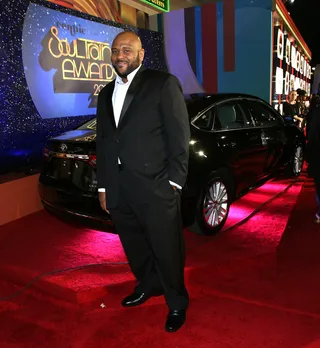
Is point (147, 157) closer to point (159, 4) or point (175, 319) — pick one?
point (175, 319)

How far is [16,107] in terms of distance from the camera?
529 centimetres

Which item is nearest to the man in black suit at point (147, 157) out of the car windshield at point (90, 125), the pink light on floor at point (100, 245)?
the pink light on floor at point (100, 245)

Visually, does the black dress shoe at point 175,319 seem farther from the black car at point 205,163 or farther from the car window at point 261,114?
the car window at point 261,114

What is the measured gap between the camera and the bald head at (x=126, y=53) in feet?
7.15

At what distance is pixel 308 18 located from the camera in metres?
25.4

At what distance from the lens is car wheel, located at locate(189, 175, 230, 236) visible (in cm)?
368

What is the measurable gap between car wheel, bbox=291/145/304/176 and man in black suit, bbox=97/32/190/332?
4.33m

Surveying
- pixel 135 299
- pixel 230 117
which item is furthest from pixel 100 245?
pixel 230 117

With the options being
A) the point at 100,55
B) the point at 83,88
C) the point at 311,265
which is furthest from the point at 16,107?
the point at 311,265

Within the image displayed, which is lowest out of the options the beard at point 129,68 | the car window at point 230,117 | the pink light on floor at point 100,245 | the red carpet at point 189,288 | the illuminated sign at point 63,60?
the red carpet at point 189,288

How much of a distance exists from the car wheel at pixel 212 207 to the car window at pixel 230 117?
643 millimetres

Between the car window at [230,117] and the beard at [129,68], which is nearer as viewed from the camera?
the beard at [129,68]

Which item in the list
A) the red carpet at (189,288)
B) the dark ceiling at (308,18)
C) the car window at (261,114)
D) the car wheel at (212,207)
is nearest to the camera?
the red carpet at (189,288)

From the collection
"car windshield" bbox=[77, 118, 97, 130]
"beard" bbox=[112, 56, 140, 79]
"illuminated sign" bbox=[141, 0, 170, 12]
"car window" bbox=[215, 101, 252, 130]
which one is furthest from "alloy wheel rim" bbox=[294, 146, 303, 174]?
"illuminated sign" bbox=[141, 0, 170, 12]
